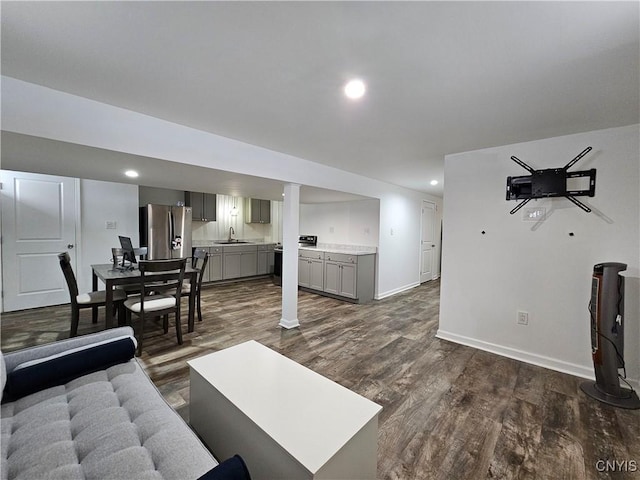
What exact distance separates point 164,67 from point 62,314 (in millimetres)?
4228

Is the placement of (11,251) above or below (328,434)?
above

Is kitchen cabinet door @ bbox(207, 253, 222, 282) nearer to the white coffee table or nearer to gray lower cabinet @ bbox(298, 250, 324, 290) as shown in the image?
gray lower cabinet @ bbox(298, 250, 324, 290)

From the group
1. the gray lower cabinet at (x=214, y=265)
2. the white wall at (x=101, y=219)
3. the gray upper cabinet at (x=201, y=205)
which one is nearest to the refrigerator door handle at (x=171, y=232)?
the white wall at (x=101, y=219)

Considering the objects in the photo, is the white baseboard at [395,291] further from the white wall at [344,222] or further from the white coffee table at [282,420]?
the white coffee table at [282,420]

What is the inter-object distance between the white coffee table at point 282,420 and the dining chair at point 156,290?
150 centimetres

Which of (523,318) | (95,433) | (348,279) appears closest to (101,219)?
(348,279)

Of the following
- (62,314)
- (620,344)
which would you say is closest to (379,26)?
(620,344)

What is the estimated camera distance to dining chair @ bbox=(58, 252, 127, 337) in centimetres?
293

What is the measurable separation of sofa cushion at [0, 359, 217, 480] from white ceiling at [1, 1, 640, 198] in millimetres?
1769

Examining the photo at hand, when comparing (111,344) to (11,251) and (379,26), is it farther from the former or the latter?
(11,251)

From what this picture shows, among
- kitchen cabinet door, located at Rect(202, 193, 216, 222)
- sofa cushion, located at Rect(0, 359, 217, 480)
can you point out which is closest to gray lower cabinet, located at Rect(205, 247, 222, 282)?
kitchen cabinet door, located at Rect(202, 193, 216, 222)

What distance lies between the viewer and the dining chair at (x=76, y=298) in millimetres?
2934

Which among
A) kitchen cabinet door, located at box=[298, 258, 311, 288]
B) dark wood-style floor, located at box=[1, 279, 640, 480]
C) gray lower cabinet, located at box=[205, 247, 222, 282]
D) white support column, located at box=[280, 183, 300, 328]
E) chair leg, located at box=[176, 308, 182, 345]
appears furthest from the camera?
gray lower cabinet, located at box=[205, 247, 222, 282]

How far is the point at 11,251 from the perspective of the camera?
3883mm
